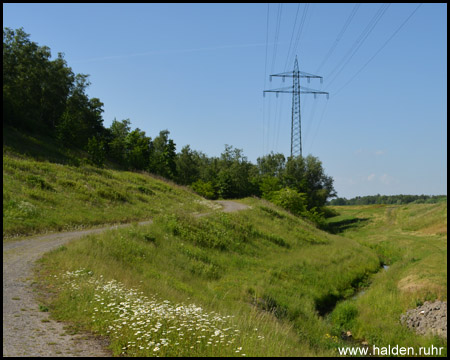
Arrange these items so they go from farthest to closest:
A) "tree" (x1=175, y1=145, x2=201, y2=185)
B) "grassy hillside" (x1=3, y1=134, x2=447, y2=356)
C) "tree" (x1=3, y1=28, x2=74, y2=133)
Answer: "tree" (x1=175, y1=145, x2=201, y2=185) < "tree" (x1=3, y1=28, x2=74, y2=133) < "grassy hillside" (x1=3, y1=134, x2=447, y2=356)

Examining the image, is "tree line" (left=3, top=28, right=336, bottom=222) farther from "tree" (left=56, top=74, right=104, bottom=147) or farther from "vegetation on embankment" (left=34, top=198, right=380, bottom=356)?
"vegetation on embankment" (left=34, top=198, right=380, bottom=356)

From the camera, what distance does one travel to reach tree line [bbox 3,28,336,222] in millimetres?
62469

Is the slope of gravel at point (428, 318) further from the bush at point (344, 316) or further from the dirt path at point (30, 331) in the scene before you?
the dirt path at point (30, 331)

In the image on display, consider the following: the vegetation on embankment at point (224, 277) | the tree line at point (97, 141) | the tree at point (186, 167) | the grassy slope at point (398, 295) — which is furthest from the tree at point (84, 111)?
the grassy slope at point (398, 295)

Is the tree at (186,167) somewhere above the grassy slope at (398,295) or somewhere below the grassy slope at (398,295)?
above

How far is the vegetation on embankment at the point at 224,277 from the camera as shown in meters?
7.96

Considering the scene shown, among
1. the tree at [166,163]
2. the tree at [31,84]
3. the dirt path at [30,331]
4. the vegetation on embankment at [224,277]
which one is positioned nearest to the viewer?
the dirt path at [30,331]

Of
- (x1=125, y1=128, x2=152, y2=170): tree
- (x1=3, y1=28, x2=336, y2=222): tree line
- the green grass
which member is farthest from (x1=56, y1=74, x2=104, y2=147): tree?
the green grass

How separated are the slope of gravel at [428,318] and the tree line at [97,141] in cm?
4215

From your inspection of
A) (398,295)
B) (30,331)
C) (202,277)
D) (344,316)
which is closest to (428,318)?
(398,295)

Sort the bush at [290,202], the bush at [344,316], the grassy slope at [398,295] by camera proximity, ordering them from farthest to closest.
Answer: the bush at [290,202]
the bush at [344,316]
the grassy slope at [398,295]

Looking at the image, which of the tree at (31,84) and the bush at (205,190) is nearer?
the tree at (31,84)

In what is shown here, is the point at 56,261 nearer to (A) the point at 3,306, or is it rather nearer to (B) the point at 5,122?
(A) the point at 3,306

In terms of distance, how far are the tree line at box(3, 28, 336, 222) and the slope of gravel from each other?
42.2m
